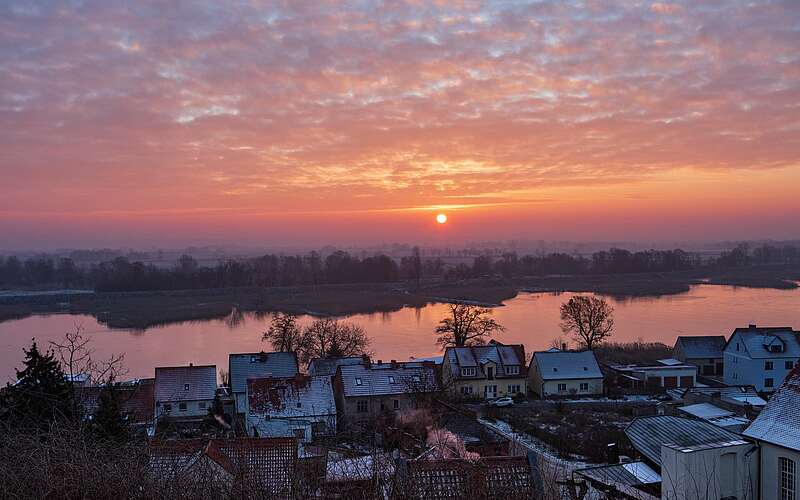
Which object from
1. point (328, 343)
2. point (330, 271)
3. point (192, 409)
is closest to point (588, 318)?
point (328, 343)

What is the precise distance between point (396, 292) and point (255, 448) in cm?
3019

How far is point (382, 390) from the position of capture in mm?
Answer: 11516

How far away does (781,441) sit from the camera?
6.00 metres

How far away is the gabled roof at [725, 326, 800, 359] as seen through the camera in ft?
45.7

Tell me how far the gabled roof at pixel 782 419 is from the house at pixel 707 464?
A: 0.62 ft

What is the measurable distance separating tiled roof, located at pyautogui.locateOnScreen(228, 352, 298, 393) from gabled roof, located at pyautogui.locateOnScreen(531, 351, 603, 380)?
5280 mm

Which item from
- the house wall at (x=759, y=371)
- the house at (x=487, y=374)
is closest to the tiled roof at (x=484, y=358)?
the house at (x=487, y=374)

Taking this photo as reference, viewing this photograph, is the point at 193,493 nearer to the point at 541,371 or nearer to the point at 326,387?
the point at 326,387

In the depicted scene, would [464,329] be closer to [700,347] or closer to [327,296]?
[700,347]

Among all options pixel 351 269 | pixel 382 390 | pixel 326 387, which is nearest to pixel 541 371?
pixel 382 390

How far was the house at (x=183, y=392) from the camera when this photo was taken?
11.5 m

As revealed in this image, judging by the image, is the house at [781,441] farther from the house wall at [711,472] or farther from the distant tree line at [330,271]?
the distant tree line at [330,271]

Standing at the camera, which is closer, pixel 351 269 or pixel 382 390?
pixel 382 390

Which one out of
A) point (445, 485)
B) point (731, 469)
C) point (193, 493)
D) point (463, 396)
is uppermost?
point (193, 493)
